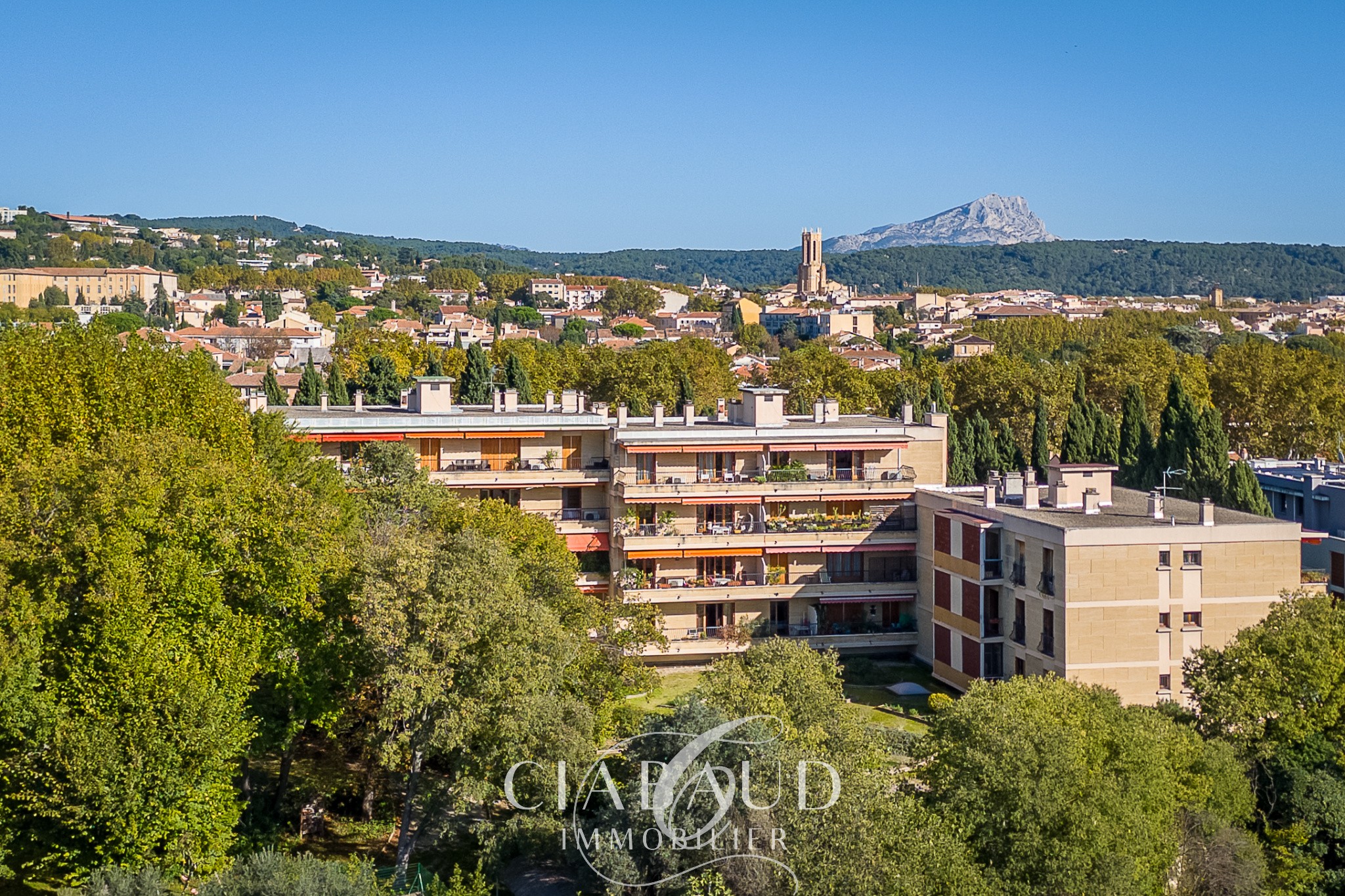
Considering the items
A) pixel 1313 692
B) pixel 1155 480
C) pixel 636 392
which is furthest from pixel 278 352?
pixel 1313 692

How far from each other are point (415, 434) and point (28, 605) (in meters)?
18.8

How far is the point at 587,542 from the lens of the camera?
4094 cm

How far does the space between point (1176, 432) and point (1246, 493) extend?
11.5 m

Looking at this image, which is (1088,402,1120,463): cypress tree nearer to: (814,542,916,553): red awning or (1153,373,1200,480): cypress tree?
(1153,373,1200,480): cypress tree

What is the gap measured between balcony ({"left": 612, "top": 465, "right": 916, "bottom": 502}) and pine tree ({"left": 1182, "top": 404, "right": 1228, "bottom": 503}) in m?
13.3

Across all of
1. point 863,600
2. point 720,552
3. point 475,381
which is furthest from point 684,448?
point 475,381

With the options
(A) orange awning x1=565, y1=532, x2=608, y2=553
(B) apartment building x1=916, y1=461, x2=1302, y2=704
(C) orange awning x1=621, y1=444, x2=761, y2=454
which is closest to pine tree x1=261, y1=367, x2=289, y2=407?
(A) orange awning x1=565, y1=532, x2=608, y2=553

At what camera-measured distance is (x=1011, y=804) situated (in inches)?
894

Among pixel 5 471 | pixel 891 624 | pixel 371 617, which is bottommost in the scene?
pixel 891 624

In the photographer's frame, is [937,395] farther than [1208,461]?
Yes

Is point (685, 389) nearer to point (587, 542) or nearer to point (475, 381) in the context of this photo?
point (475, 381)

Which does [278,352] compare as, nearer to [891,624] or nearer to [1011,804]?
[891,624]

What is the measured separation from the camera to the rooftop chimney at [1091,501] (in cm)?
3597

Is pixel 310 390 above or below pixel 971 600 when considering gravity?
above
